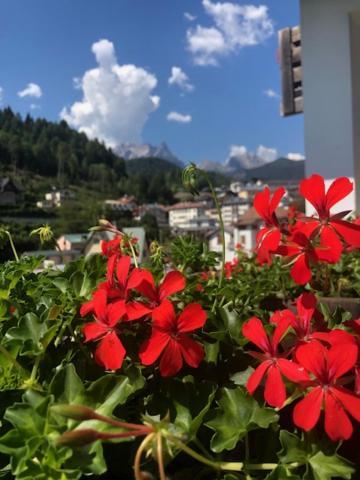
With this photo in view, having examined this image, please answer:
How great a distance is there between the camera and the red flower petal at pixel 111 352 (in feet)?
1.03

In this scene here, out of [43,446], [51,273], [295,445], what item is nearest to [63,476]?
[43,446]

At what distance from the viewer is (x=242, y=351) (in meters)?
0.38

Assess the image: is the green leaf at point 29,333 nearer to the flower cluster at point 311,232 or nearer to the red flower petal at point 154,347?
the red flower petal at point 154,347

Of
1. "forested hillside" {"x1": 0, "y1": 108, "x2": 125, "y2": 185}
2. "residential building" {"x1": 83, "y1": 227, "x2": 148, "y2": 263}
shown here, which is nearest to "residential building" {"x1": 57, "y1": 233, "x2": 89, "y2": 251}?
"residential building" {"x1": 83, "y1": 227, "x2": 148, "y2": 263}

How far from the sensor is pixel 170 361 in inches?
12.3

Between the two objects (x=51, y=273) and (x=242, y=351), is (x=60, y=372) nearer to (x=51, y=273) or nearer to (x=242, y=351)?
(x=242, y=351)

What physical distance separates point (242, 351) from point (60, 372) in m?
0.15

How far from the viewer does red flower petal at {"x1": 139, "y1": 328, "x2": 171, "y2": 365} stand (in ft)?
1.01

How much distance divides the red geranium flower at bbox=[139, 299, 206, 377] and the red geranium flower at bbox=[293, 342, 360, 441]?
7cm

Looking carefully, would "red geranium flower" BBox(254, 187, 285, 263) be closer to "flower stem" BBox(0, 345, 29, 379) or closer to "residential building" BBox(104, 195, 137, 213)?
"flower stem" BBox(0, 345, 29, 379)

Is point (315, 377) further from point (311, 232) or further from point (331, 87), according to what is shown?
point (331, 87)

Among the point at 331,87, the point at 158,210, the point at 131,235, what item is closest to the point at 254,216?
the point at 331,87

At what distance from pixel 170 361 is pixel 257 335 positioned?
6 cm

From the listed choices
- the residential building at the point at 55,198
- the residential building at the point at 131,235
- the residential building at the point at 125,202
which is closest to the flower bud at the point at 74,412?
the residential building at the point at 131,235
